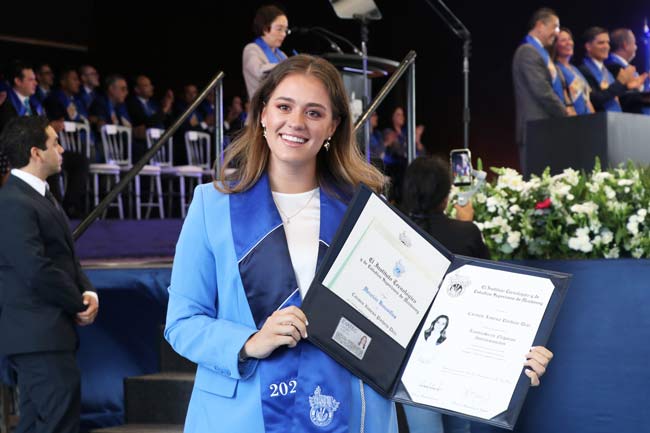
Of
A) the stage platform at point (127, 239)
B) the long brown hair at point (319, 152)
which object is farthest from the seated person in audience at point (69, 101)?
the long brown hair at point (319, 152)

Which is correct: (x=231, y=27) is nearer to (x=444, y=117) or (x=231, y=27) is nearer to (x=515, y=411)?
(x=444, y=117)

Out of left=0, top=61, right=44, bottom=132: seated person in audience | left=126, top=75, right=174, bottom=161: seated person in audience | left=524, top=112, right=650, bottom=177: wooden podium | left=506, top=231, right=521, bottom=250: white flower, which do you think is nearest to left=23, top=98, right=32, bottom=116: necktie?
left=0, top=61, right=44, bottom=132: seated person in audience

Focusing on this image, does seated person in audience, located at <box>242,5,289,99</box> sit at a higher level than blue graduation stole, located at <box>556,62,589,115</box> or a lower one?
higher

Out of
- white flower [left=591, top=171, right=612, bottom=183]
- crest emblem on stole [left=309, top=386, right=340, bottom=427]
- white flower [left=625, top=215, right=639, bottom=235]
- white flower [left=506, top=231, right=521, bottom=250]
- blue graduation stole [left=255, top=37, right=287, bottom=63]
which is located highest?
blue graduation stole [left=255, top=37, right=287, bottom=63]

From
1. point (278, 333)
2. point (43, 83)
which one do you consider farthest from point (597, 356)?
point (43, 83)

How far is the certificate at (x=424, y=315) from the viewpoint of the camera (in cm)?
155

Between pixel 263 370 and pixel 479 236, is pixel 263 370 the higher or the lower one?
the higher one

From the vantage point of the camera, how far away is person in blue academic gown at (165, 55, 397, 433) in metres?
1.51

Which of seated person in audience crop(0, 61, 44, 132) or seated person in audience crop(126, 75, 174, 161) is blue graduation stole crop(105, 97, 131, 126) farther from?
seated person in audience crop(0, 61, 44, 132)

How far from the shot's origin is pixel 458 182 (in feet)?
12.0

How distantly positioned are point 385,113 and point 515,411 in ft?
34.6

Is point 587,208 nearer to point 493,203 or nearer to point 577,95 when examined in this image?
point 493,203

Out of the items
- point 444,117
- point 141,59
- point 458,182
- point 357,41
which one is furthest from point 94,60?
point 458,182

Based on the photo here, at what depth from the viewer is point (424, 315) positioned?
1678 millimetres
